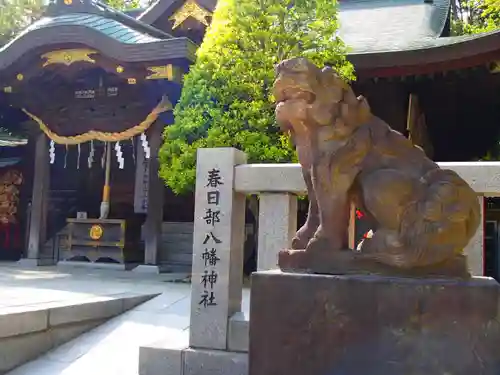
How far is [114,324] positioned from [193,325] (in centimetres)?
145

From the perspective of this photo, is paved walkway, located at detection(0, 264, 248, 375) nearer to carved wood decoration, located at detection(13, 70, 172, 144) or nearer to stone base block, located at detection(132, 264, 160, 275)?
stone base block, located at detection(132, 264, 160, 275)

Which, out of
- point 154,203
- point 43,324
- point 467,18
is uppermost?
point 467,18

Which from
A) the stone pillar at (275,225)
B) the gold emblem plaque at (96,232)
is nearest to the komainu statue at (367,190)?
the stone pillar at (275,225)

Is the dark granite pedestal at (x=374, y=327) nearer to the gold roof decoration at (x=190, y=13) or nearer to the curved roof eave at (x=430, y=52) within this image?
the curved roof eave at (x=430, y=52)

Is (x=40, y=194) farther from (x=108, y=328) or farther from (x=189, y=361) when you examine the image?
(x=189, y=361)

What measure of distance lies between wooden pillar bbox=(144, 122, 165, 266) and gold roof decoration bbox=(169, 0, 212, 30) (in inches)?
101

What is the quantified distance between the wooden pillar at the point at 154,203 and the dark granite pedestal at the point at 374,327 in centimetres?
758

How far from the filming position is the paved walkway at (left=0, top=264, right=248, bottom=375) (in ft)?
13.9

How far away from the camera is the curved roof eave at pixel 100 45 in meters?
8.57

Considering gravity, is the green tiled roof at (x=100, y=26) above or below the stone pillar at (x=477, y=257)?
above

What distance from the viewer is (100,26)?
30.9 feet

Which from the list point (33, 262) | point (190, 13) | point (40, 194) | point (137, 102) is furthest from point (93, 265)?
point (190, 13)

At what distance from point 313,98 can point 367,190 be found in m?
0.51

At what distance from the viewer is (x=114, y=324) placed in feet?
16.4
